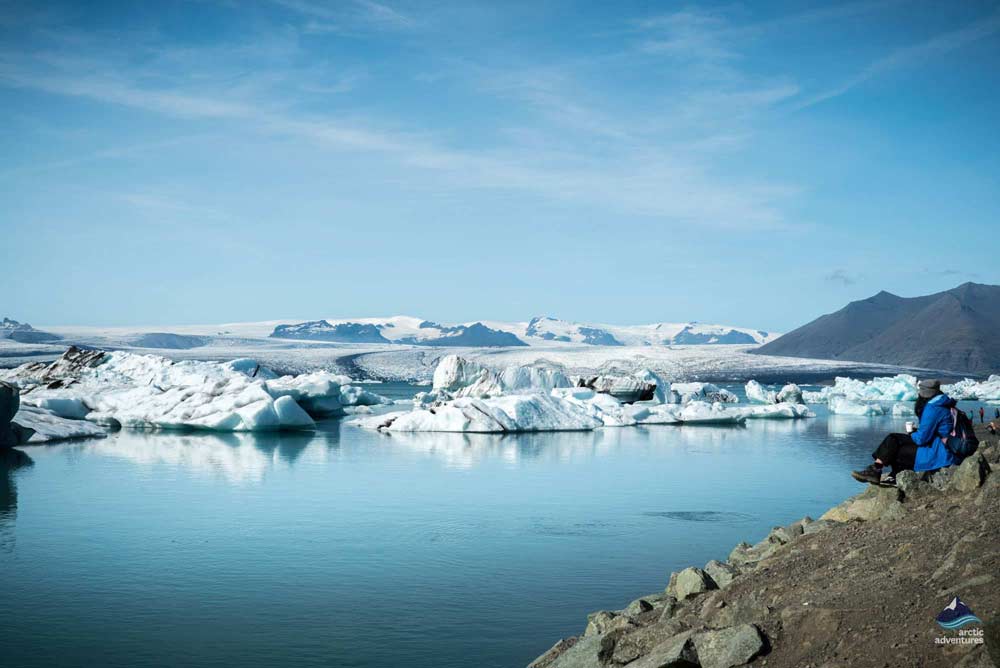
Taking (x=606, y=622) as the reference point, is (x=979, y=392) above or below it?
above

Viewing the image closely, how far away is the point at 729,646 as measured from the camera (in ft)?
10.8

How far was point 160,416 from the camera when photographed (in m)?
18.0

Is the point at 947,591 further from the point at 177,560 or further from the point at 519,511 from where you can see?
the point at 519,511

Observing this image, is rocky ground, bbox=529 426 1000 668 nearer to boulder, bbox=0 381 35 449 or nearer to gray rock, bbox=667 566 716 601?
gray rock, bbox=667 566 716 601

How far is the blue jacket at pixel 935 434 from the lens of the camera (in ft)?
16.4

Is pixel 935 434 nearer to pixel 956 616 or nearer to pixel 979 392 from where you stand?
pixel 956 616

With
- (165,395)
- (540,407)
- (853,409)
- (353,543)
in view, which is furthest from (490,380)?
(353,543)

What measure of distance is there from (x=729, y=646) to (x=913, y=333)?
117 metres

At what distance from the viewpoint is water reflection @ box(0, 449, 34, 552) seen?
24.9ft

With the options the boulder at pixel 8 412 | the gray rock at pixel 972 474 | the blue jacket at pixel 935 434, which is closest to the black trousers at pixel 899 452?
the blue jacket at pixel 935 434

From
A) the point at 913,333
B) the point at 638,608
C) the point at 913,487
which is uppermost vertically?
the point at 913,333

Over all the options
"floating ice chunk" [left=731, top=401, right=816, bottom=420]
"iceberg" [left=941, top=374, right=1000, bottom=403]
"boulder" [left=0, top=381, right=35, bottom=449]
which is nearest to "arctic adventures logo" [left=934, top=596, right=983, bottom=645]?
"boulder" [left=0, top=381, right=35, bottom=449]

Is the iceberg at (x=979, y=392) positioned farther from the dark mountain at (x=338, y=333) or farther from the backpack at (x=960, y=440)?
the dark mountain at (x=338, y=333)

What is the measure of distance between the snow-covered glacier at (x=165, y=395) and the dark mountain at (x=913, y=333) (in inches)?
3046
